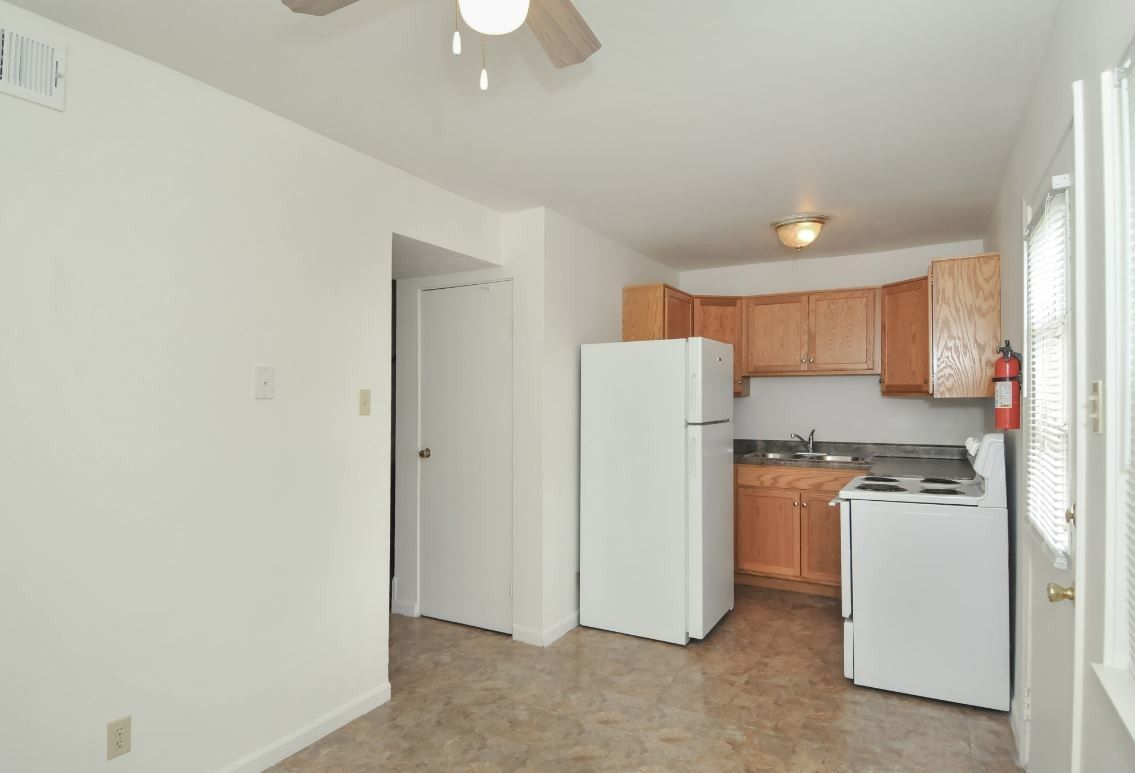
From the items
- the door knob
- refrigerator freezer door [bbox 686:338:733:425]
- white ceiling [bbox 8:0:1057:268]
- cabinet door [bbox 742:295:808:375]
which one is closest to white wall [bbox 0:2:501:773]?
white ceiling [bbox 8:0:1057:268]

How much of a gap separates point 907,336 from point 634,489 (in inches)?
80.0

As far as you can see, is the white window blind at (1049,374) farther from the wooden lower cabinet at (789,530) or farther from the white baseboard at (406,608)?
the white baseboard at (406,608)

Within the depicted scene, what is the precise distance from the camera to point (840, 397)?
16.9 ft

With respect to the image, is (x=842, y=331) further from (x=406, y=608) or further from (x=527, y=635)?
(x=406, y=608)

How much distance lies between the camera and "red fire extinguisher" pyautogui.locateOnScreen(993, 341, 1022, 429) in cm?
264

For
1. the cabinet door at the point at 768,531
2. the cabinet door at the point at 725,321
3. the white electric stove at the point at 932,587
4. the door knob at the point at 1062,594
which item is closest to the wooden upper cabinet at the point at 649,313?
the cabinet door at the point at 725,321

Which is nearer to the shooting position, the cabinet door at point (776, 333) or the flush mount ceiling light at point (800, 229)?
the flush mount ceiling light at point (800, 229)

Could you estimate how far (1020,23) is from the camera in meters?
1.97

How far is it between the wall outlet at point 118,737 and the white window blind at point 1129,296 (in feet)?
8.52

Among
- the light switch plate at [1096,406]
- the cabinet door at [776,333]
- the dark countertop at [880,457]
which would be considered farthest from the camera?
the cabinet door at [776,333]

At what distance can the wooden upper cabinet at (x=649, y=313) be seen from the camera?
4523mm

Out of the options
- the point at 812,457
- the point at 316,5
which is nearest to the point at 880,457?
the point at 812,457

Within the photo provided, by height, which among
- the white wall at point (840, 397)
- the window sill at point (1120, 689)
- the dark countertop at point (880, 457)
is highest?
the white wall at point (840, 397)

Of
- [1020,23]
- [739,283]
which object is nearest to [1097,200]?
[1020,23]
